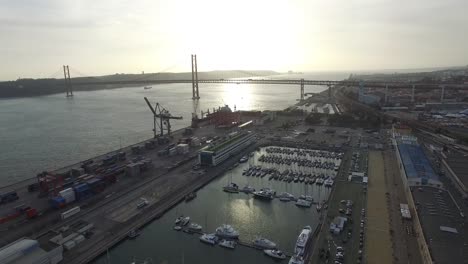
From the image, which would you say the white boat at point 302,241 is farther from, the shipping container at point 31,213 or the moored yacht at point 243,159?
the shipping container at point 31,213

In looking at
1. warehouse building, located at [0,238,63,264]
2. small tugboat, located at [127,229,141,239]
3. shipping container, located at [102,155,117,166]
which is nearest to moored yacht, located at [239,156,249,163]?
shipping container, located at [102,155,117,166]

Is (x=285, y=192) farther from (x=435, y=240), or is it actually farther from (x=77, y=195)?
(x=77, y=195)

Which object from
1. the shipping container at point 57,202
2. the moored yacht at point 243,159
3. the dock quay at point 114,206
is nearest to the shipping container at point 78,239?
the dock quay at point 114,206

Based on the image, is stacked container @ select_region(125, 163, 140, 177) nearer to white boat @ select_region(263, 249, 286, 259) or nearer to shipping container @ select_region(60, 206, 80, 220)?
shipping container @ select_region(60, 206, 80, 220)

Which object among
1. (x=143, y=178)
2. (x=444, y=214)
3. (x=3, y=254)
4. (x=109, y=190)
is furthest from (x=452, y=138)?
(x=3, y=254)

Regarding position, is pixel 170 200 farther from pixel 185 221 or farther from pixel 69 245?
pixel 69 245
